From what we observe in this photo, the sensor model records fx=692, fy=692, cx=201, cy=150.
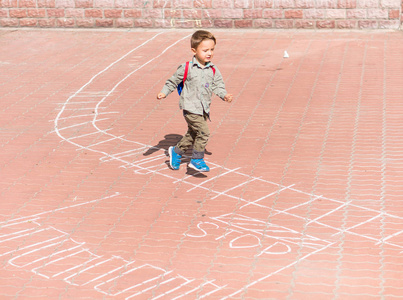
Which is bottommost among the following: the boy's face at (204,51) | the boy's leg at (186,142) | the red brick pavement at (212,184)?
the red brick pavement at (212,184)

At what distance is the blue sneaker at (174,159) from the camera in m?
7.48

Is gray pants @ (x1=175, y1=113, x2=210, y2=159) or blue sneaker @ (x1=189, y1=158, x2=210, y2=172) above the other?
gray pants @ (x1=175, y1=113, x2=210, y2=159)

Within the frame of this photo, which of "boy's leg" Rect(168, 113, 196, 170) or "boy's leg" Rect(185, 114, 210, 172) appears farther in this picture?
"boy's leg" Rect(168, 113, 196, 170)

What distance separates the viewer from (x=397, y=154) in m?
7.75

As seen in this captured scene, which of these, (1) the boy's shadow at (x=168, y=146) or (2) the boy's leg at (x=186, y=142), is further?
(1) the boy's shadow at (x=168, y=146)

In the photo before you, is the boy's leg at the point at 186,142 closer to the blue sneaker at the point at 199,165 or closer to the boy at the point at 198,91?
the boy at the point at 198,91

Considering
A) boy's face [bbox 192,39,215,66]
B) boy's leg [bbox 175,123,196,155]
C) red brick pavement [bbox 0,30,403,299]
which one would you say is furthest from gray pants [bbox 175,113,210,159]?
boy's face [bbox 192,39,215,66]

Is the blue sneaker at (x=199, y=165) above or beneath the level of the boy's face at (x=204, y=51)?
beneath

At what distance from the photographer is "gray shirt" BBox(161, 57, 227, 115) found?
23.3 feet

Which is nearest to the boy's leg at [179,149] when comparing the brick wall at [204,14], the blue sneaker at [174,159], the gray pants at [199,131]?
the blue sneaker at [174,159]

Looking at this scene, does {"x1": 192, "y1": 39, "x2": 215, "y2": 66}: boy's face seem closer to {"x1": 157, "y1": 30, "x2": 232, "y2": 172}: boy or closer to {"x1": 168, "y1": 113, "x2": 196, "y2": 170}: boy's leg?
{"x1": 157, "y1": 30, "x2": 232, "y2": 172}: boy

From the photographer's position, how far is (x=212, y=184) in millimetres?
7094

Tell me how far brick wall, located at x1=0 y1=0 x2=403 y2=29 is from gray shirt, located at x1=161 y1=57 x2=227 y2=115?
24.7 ft

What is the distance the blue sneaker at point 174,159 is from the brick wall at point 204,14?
24.8 feet
